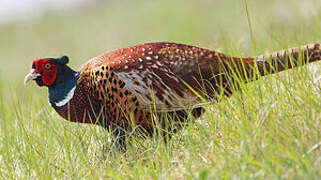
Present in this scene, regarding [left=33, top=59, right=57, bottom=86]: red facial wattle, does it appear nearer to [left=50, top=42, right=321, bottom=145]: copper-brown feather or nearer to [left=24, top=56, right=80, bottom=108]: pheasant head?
[left=24, top=56, right=80, bottom=108]: pheasant head

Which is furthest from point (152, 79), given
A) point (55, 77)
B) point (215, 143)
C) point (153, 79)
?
point (215, 143)

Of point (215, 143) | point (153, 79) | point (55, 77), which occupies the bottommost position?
point (215, 143)

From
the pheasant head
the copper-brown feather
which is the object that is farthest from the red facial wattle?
the copper-brown feather

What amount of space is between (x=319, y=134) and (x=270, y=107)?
34 cm

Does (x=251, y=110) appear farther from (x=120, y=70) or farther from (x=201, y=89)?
(x=120, y=70)

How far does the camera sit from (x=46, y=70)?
408cm

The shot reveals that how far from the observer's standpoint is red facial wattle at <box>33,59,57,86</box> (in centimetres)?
407

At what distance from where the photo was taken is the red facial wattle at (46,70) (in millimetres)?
4074

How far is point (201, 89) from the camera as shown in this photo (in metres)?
3.82

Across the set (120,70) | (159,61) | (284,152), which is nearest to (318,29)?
(159,61)

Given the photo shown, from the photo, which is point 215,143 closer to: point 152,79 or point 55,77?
point 152,79

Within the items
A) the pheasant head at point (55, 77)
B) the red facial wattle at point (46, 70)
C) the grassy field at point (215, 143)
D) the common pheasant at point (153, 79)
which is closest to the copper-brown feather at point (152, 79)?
the common pheasant at point (153, 79)

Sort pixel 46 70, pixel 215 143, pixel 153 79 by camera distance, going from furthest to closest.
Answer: pixel 46 70, pixel 153 79, pixel 215 143

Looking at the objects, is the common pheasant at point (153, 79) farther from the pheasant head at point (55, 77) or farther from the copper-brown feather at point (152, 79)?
the pheasant head at point (55, 77)
